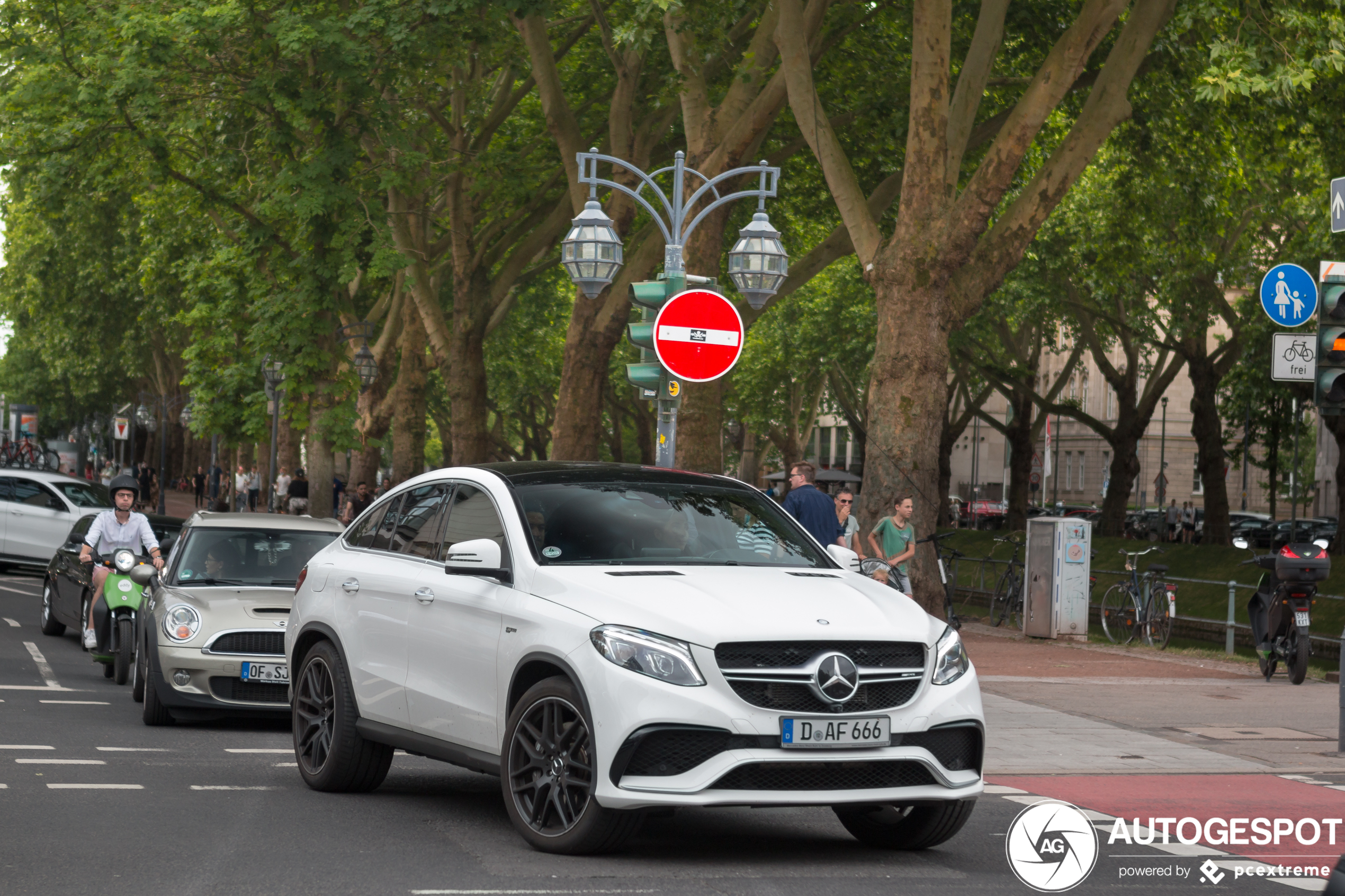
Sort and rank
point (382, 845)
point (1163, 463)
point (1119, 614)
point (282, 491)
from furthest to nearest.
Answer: point (1163, 463), point (282, 491), point (1119, 614), point (382, 845)

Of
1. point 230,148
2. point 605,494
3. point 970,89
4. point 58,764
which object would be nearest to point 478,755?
point 605,494

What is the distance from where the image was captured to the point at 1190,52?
2217 cm

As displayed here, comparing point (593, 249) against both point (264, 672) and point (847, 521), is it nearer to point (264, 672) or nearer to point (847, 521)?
point (847, 521)

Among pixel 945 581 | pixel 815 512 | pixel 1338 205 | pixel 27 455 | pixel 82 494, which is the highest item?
pixel 1338 205

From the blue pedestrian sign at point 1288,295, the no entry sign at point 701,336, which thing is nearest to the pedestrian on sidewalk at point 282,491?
the blue pedestrian sign at point 1288,295

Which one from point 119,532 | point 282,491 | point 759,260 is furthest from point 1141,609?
point 282,491

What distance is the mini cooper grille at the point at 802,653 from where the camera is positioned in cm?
648

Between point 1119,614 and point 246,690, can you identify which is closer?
point 246,690

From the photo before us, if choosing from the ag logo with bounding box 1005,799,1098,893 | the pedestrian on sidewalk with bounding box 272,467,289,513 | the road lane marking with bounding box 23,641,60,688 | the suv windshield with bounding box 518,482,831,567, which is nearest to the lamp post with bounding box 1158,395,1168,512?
the pedestrian on sidewalk with bounding box 272,467,289,513

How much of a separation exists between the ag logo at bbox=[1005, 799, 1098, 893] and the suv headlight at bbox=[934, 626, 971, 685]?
831 mm

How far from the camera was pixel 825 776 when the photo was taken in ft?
21.5

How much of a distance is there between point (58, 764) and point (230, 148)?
57.3ft

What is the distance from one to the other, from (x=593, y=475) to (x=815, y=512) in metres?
8.11

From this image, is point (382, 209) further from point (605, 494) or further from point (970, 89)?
→ point (605, 494)
